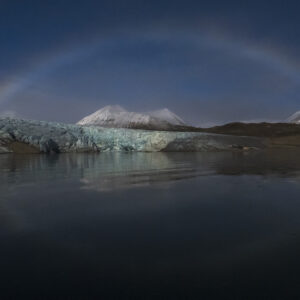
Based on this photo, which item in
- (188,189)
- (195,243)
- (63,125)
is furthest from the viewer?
(63,125)

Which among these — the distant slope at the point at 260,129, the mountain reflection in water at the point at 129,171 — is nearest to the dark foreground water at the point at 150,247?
the mountain reflection in water at the point at 129,171

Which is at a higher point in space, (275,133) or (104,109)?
(104,109)

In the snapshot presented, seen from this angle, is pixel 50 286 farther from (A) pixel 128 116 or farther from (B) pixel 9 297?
(A) pixel 128 116

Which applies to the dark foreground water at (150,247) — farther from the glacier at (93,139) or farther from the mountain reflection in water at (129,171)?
the glacier at (93,139)

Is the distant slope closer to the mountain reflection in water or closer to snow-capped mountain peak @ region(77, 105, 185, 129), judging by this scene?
snow-capped mountain peak @ region(77, 105, 185, 129)

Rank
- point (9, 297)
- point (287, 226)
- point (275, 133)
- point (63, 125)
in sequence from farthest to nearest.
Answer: point (275, 133) → point (63, 125) → point (287, 226) → point (9, 297)

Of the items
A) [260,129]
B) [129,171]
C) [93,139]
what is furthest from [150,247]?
[260,129]

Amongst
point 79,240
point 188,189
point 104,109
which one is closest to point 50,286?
point 79,240

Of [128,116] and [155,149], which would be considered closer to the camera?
[155,149]

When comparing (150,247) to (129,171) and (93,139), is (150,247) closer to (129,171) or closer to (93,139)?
(129,171)
